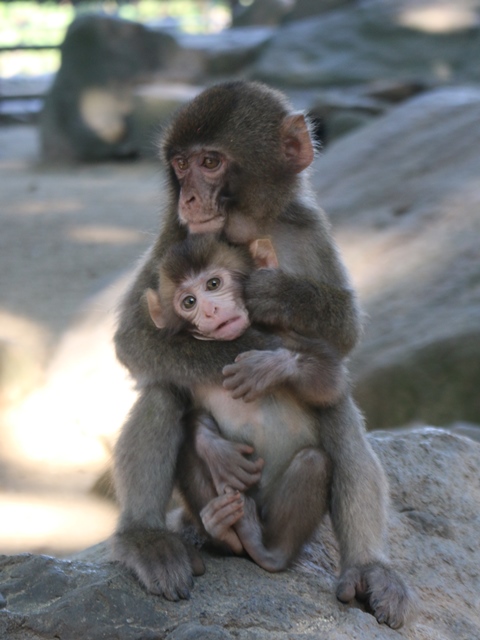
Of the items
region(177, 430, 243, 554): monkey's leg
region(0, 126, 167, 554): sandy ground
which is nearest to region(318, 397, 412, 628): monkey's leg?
region(177, 430, 243, 554): monkey's leg

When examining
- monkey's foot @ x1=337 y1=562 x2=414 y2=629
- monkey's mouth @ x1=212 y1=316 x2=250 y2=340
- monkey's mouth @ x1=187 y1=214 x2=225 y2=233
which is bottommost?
monkey's foot @ x1=337 y1=562 x2=414 y2=629

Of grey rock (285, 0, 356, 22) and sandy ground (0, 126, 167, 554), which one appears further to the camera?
grey rock (285, 0, 356, 22)

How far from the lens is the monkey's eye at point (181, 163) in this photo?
3741 millimetres

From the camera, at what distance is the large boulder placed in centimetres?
599

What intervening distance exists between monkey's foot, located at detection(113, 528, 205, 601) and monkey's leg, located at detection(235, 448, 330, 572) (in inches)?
7.7

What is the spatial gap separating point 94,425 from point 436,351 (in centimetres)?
248

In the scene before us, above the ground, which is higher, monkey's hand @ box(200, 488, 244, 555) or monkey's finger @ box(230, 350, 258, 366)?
monkey's finger @ box(230, 350, 258, 366)

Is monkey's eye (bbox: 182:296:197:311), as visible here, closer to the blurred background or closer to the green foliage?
the blurred background

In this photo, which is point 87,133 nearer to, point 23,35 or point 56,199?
point 56,199

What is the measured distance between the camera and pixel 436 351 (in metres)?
5.95

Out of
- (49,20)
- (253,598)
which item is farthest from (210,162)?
(49,20)

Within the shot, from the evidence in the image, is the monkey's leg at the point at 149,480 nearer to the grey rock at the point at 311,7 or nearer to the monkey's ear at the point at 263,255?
the monkey's ear at the point at 263,255

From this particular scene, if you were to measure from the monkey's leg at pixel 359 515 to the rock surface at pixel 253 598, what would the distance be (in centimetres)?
8

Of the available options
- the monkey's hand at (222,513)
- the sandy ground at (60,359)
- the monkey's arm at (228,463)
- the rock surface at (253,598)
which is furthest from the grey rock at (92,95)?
the monkey's hand at (222,513)
